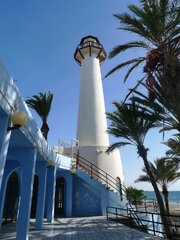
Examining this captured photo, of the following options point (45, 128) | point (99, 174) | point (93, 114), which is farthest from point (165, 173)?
point (45, 128)

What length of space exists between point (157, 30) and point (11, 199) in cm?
1195

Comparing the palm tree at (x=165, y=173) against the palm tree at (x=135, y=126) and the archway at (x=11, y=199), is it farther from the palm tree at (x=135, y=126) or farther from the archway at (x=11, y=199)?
the archway at (x=11, y=199)

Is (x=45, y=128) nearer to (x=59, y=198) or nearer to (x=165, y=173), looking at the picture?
(x=59, y=198)

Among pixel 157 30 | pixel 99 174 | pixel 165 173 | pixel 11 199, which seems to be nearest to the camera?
pixel 157 30

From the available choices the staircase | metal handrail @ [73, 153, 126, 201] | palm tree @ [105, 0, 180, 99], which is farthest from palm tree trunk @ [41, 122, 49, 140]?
palm tree @ [105, 0, 180, 99]

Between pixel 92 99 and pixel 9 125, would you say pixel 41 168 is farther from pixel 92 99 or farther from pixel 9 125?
pixel 92 99

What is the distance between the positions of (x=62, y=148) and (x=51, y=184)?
6.50 metres

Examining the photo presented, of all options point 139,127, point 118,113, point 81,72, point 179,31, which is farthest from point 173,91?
point 81,72

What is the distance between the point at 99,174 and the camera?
16938 millimetres

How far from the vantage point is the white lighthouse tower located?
1807 centimetres

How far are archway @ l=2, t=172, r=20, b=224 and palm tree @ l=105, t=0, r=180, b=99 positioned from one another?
920 centimetres

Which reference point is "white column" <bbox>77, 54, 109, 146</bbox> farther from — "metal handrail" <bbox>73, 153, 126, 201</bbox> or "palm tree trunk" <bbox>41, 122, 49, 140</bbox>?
"palm tree trunk" <bbox>41, 122, 49, 140</bbox>

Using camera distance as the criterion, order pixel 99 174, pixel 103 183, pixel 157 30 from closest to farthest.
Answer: pixel 157 30
pixel 103 183
pixel 99 174

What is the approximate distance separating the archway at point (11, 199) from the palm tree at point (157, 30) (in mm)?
9203
